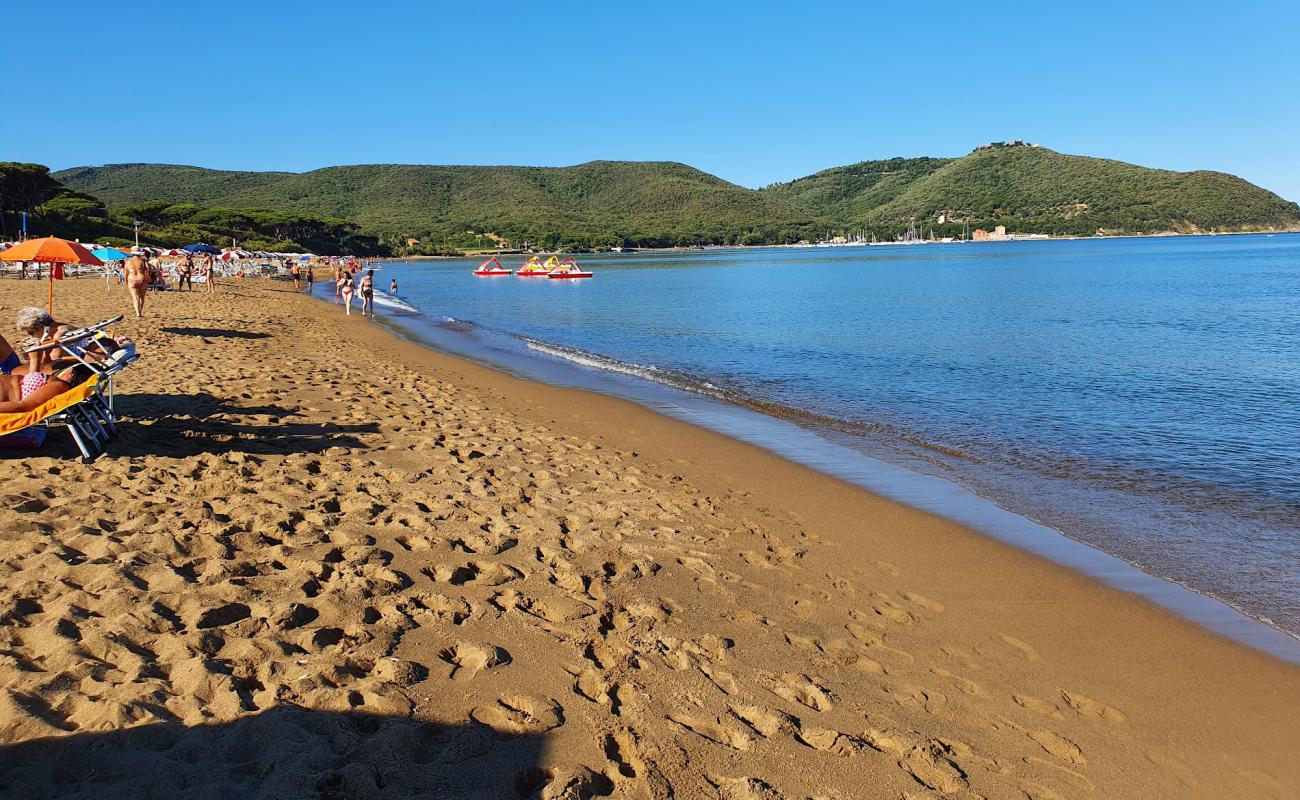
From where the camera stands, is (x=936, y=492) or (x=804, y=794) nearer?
(x=804, y=794)

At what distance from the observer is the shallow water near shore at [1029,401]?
6.50m

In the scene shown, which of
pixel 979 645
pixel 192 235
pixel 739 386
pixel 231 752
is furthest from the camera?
pixel 192 235

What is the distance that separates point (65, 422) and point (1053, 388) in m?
14.3

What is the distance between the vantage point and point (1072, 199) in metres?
160

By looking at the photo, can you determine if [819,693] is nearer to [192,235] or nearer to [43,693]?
[43,693]

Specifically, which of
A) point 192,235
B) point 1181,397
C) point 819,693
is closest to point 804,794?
point 819,693

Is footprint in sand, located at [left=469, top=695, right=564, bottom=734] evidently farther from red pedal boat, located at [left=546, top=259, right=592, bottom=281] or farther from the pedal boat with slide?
→ the pedal boat with slide

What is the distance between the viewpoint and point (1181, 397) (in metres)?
13.3

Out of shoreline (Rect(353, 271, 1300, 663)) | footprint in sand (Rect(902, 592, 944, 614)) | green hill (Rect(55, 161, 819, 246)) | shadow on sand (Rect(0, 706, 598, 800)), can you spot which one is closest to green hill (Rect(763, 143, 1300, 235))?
green hill (Rect(55, 161, 819, 246))

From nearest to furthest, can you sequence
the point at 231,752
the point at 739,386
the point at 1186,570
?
the point at 231,752 < the point at 1186,570 < the point at 739,386

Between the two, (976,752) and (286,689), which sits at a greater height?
(286,689)

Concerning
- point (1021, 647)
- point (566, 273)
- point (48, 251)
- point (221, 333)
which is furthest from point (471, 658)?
point (566, 273)

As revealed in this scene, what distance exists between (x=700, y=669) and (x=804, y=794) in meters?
0.94

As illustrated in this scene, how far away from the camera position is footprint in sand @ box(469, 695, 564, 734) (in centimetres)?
311
